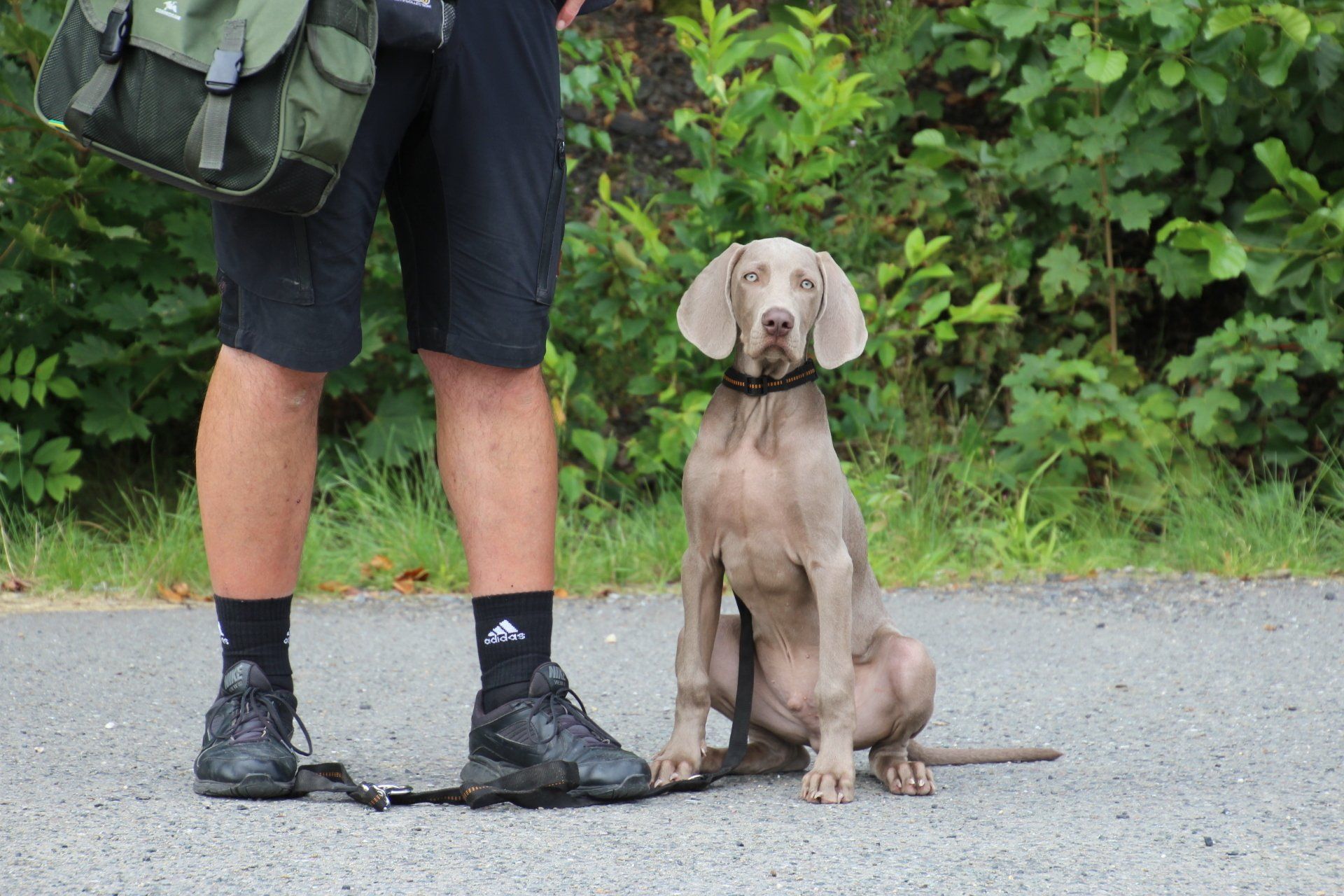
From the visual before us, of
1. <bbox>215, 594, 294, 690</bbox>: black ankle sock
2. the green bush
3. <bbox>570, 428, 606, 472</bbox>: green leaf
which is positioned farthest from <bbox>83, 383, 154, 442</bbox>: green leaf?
<bbox>215, 594, 294, 690</bbox>: black ankle sock

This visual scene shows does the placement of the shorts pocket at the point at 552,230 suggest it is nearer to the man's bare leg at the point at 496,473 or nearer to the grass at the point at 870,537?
the man's bare leg at the point at 496,473

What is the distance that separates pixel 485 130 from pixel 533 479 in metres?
0.67

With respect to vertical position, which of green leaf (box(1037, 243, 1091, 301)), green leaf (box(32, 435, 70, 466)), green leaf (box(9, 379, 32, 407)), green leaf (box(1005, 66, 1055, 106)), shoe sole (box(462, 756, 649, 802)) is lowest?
shoe sole (box(462, 756, 649, 802))

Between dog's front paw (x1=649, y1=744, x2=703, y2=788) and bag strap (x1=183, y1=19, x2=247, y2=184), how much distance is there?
4.56 feet

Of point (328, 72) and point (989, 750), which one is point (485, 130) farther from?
point (989, 750)

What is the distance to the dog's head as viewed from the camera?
287 centimetres

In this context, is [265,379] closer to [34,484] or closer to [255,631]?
[255,631]

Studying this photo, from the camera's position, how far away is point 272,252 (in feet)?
8.23

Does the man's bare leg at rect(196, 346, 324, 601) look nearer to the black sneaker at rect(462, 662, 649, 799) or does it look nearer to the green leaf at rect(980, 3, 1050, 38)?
the black sneaker at rect(462, 662, 649, 799)

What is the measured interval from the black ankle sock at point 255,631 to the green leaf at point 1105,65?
3775 millimetres

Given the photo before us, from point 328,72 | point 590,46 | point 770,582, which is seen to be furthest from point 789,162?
point 328,72

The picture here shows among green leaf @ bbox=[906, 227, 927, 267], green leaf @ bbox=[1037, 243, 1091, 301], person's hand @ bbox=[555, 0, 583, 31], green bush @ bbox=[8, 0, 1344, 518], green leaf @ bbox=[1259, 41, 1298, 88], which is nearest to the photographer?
person's hand @ bbox=[555, 0, 583, 31]

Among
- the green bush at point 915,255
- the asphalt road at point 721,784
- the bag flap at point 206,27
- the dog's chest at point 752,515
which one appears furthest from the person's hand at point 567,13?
the green bush at point 915,255

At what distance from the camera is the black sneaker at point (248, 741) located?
8.32ft
